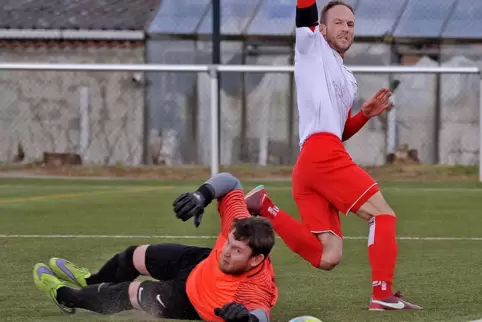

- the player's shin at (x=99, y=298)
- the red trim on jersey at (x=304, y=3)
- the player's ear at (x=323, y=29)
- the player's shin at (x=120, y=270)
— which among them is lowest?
the player's shin at (x=99, y=298)

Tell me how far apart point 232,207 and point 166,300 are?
664 millimetres

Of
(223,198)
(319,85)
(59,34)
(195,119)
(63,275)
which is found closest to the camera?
(223,198)

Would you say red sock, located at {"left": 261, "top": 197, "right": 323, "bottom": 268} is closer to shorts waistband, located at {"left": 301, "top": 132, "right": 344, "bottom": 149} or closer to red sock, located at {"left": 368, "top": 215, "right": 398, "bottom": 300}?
red sock, located at {"left": 368, "top": 215, "right": 398, "bottom": 300}

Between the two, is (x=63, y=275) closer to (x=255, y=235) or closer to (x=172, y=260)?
(x=172, y=260)

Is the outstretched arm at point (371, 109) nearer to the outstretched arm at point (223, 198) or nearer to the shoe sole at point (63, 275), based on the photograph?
the outstretched arm at point (223, 198)

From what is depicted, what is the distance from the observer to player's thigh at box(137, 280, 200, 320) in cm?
669

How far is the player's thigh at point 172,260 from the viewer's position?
6902 mm

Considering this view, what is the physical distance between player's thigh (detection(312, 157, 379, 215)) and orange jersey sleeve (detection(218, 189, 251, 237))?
0.63m

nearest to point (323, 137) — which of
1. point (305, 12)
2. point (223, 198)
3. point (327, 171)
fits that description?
point (327, 171)

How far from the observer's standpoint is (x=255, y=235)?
20.8 feet

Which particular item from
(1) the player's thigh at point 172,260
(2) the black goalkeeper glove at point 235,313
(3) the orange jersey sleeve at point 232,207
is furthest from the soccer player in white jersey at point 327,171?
(2) the black goalkeeper glove at point 235,313

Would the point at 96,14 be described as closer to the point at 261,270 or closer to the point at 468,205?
the point at 468,205

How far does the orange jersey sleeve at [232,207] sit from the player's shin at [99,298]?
63cm

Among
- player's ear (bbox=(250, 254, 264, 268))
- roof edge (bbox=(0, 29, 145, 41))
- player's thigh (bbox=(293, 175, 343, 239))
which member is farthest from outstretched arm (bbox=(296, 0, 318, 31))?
roof edge (bbox=(0, 29, 145, 41))
